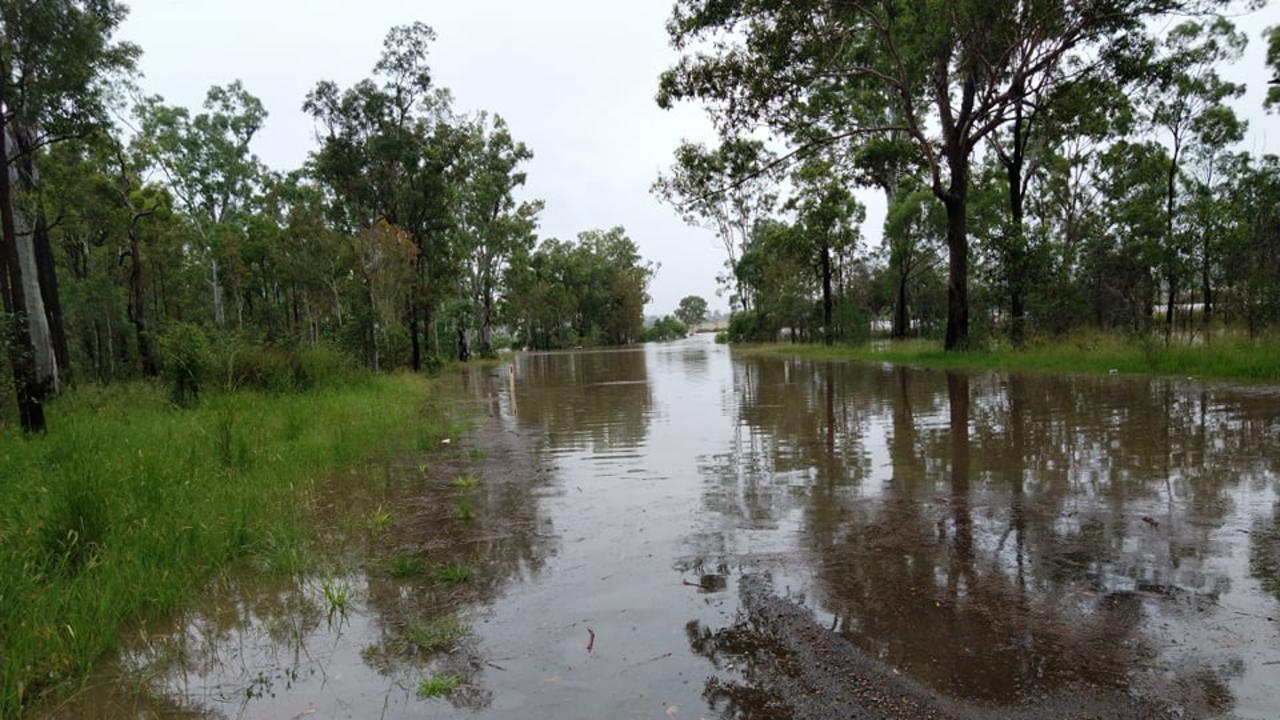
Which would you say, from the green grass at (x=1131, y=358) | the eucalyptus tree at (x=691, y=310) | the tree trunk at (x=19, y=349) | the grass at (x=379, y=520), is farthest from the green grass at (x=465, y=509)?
the eucalyptus tree at (x=691, y=310)

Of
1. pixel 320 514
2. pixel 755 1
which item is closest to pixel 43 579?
pixel 320 514

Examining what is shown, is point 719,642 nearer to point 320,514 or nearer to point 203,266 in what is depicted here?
point 320,514

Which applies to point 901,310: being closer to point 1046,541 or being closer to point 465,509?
point 1046,541

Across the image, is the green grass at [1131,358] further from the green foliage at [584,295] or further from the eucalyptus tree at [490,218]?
the green foliage at [584,295]

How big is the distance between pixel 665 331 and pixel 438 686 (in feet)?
344

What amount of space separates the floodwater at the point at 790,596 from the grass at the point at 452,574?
72 millimetres

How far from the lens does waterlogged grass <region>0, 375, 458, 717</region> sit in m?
3.40

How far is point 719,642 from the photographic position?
10.6ft

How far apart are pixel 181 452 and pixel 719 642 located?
22.1ft

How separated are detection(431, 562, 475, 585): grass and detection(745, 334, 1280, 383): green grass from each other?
12697 mm

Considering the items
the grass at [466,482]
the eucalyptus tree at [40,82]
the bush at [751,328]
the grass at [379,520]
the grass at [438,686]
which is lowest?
the grass at [438,686]

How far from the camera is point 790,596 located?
369cm

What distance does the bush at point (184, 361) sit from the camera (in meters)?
11.5

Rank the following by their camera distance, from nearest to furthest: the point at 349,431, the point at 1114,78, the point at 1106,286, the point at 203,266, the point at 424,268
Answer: the point at 349,431
the point at 1114,78
the point at 1106,286
the point at 424,268
the point at 203,266
